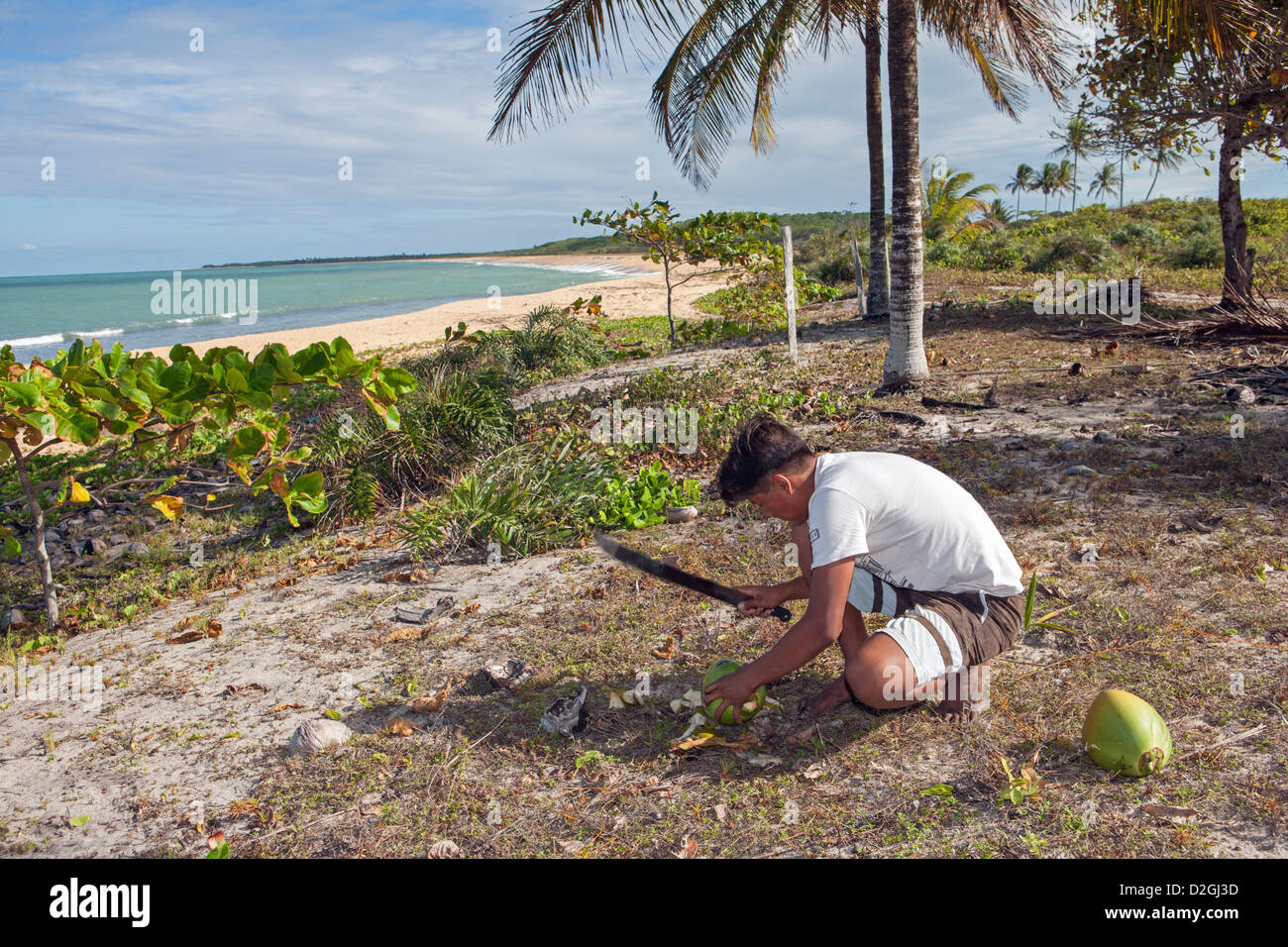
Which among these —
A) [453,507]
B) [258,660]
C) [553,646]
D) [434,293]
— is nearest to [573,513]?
[453,507]

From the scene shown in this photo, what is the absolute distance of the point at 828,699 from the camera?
2947 mm

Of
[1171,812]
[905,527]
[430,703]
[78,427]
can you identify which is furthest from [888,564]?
[78,427]

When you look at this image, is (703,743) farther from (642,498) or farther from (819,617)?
(642,498)

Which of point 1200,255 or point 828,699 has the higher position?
point 1200,255

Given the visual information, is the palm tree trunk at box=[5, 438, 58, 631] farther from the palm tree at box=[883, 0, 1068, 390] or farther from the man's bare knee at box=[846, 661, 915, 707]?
the palm tree at box=[883, 0, 1068, 390]

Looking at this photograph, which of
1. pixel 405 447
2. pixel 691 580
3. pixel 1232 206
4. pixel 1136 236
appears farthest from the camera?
pixel 1136 236

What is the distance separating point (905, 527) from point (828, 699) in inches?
29.1

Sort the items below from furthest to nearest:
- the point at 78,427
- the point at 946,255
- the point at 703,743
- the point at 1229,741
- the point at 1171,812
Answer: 1. the point at 946,255
2. the point at 78,427
3. the point at 703,743
4. the point at 1229,741
5. the point at 1171,812

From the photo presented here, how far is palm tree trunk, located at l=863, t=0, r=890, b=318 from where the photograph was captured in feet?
37.1

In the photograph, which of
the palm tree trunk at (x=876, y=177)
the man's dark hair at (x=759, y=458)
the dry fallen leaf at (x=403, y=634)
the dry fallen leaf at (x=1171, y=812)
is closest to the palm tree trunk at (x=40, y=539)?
the dry fallen leaf at (x=403, y=634)

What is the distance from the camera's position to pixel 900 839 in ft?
7.57

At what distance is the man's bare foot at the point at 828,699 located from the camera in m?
2.94

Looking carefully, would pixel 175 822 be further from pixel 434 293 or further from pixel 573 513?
pixel 434 293

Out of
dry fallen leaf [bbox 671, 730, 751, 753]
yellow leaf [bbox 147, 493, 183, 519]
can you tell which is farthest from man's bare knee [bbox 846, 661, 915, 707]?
yellow leaf [bbox 147, 493, 183, 519]
